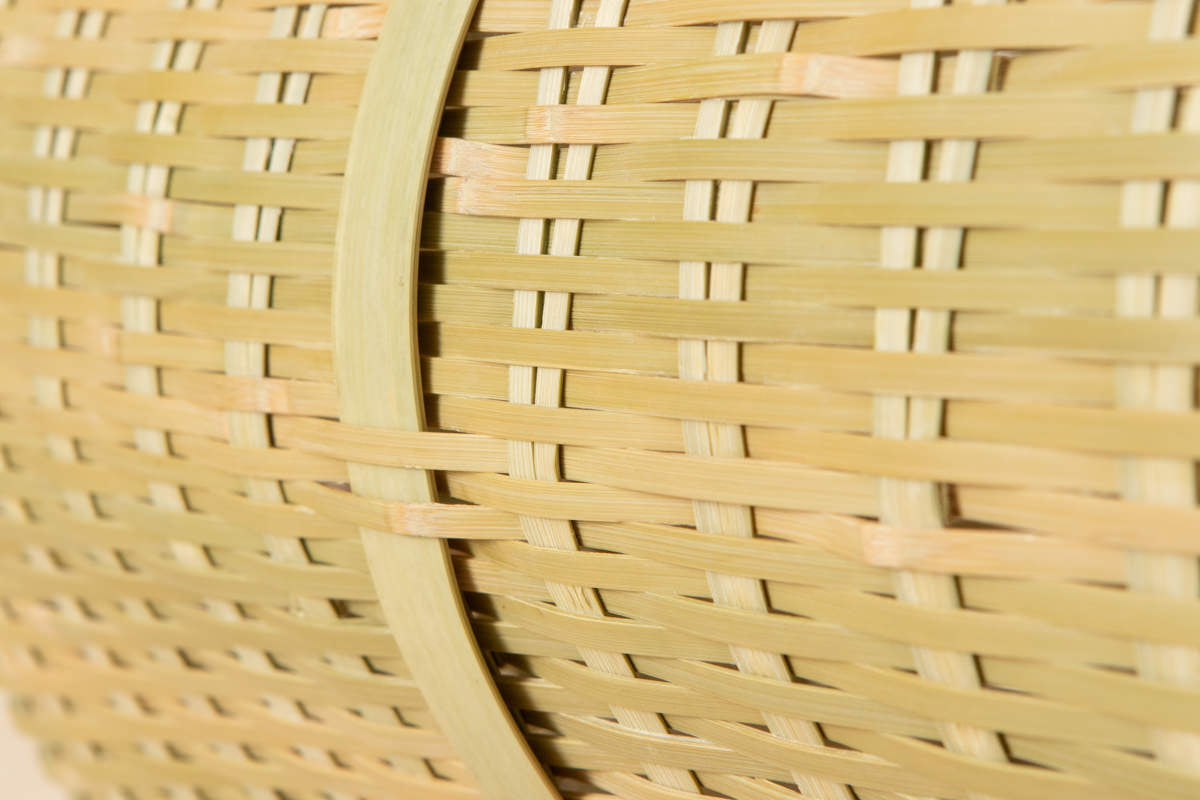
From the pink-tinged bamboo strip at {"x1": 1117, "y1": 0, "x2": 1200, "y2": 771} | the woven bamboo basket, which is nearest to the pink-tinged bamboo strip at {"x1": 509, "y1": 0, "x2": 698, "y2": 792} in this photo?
the woven bamboo basket

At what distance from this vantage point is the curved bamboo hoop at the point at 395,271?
35 centimetres

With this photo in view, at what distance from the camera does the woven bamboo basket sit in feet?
0.91

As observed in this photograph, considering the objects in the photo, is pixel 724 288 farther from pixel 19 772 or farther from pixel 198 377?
pixel 19 772

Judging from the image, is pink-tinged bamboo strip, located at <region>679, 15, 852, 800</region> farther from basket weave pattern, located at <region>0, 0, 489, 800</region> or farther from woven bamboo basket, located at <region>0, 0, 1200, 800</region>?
basket weave pattern, located at <region>0, 0, 489, 800</region>

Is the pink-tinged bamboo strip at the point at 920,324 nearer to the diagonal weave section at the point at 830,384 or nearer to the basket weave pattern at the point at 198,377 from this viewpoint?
the diagonal weave section at the point at 830,384

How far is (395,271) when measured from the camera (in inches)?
13.7

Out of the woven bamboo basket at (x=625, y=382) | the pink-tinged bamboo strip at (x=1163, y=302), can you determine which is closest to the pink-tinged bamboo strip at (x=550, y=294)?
the woven bamboo basket at (x=625, y=382)

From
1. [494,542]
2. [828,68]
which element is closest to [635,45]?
[828,68]

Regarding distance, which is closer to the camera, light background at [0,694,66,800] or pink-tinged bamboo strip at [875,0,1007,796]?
pink-tinged bamboo strip at [875,0,1007,796]

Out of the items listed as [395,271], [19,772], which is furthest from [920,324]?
[19,772]

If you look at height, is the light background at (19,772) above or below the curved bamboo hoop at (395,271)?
below

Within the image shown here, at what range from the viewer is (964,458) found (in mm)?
284

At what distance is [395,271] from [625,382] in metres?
0.08

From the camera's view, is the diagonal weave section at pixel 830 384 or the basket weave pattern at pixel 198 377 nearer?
the diagonal weave section at pixel 830 384
